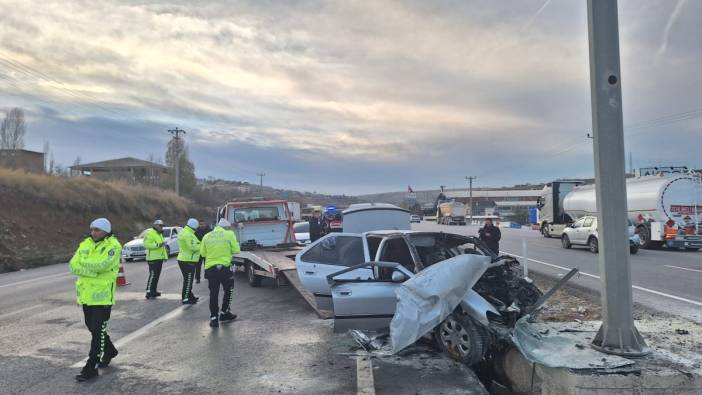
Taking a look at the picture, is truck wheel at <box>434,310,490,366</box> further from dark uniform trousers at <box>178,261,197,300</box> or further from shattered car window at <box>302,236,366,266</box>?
dark uniform trousers at <box>178,261,197,300</box>

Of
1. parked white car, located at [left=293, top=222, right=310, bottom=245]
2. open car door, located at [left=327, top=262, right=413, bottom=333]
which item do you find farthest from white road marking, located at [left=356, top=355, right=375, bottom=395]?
parked white car, located at [left=293, top=222, right=310, bottom=245]

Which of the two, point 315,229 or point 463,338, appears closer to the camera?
point 463,338

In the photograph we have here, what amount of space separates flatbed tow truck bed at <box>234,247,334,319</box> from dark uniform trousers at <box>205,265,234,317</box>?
4.12 feet

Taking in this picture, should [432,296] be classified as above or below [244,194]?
below

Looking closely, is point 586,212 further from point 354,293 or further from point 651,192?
point 354,293

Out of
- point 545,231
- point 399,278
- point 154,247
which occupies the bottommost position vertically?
point 545,231

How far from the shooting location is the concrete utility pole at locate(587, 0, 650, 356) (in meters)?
4.52

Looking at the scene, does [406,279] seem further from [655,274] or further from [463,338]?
[655,274]

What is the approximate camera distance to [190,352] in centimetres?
627

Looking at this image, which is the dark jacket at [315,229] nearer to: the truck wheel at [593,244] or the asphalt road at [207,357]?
the asphalt road at [207,357]

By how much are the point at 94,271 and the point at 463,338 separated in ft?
13.5

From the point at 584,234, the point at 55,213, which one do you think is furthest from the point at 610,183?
the point at 55,213

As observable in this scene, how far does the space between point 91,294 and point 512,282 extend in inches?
200

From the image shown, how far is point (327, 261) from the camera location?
7.90 metres
